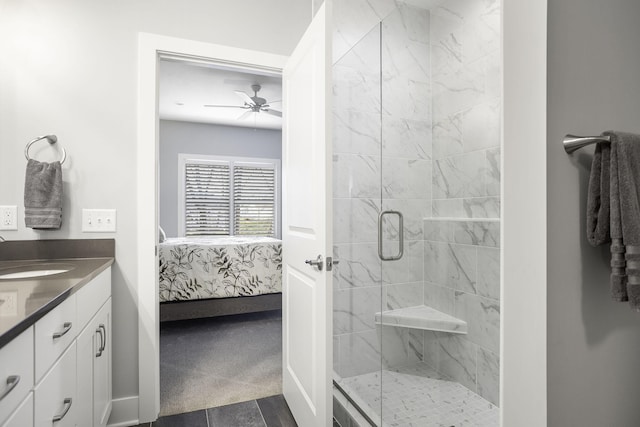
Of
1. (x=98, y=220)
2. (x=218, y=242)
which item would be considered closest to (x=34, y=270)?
(x=98, y=220)

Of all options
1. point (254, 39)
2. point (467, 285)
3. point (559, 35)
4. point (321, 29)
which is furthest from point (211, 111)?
point (559, 35)

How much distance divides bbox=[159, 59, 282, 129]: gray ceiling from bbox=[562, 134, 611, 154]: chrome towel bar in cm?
308

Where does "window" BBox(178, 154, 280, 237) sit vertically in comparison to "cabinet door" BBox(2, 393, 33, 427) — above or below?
above

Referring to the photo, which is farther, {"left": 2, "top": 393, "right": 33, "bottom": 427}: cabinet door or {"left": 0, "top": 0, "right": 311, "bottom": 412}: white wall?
{"left": 0, "top": 0, "right": 311, "bottom": 412}: white wall

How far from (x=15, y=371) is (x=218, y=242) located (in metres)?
3.38

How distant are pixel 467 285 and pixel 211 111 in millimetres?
4715

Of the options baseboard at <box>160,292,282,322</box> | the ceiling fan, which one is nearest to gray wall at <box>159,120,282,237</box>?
the ceiling fan

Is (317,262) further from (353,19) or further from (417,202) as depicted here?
(353,19)

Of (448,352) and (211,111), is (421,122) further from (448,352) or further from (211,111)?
(211,111)

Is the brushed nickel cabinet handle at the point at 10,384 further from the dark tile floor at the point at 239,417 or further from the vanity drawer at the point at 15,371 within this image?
the dark tile floor at the point at 239,417

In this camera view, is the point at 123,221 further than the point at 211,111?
Result: No

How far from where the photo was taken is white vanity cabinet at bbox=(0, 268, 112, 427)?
0.78 m

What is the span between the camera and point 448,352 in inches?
86.7

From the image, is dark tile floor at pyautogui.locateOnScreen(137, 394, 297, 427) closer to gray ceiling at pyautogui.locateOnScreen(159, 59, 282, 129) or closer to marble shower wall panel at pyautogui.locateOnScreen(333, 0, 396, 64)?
marble shower wall panel at pyautogui.locateOnScreen(333, 0, 396, 64)
